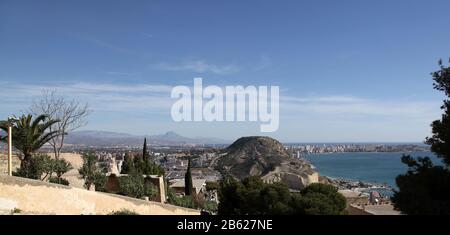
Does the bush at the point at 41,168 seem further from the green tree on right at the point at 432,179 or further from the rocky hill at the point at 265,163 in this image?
the rocky hill at the point at 265,163

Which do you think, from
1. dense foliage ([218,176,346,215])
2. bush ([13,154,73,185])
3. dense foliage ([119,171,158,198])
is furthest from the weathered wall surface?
dense foliage ([218,176,346,215])

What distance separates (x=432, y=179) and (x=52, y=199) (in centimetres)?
919

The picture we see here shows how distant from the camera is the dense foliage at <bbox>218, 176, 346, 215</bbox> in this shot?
16469 millimetres

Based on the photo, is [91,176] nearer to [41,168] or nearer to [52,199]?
[41,168]

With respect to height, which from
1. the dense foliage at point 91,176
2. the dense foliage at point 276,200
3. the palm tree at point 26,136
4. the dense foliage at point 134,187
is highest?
the palm tree at point 26,136

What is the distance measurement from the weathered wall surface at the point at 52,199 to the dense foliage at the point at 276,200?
6680 mm

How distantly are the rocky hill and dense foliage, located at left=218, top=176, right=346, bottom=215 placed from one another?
161 feet

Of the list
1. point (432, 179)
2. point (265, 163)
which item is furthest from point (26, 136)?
point (265, 163)

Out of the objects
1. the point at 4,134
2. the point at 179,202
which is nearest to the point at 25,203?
the point at 4,134

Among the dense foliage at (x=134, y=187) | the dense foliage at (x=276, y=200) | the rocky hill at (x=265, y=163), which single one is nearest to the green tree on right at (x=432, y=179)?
the dense foliage at (x=276, y=200)

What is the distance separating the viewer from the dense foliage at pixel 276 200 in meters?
16.5

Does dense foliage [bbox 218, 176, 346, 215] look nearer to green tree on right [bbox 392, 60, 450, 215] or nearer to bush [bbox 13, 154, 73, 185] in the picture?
green tree on right [bbox 392, 60, 450, 215]

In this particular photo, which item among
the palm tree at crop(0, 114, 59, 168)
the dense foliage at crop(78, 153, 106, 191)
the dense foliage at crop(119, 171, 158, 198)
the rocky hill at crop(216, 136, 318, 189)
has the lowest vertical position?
the rocky hill at crop(216, 136, 318, 189)
